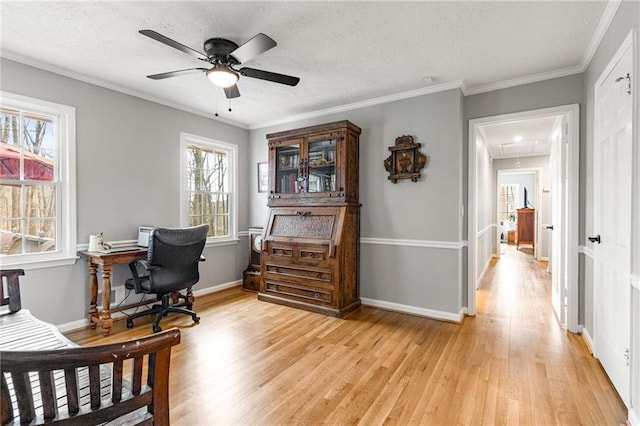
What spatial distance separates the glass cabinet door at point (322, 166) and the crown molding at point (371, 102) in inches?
24.1

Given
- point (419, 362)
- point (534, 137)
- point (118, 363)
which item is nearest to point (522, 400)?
point (419, 362)

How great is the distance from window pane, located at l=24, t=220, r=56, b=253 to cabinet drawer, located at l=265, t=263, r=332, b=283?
2.24m

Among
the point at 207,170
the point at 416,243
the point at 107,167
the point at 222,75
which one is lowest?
the point at 416,243

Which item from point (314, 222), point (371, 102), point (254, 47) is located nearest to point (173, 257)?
point (314, 222)

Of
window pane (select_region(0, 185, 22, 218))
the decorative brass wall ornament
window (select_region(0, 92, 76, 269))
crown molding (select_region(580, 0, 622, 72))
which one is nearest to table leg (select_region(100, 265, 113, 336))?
window (select_region(0, 92, 76, 269))

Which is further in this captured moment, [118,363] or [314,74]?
[314,74]

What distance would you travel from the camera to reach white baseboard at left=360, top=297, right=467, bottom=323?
333 centimetres

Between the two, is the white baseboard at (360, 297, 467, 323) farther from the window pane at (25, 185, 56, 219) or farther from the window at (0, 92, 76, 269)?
the window pane at (25, 185, 56, 219)

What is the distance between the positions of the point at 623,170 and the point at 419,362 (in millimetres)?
1891

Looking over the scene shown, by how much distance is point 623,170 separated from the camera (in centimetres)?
191

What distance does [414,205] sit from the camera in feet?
11.7

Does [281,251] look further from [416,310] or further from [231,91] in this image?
[231,91]

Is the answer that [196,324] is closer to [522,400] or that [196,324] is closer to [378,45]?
[522,400]

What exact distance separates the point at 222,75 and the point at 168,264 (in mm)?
1852
